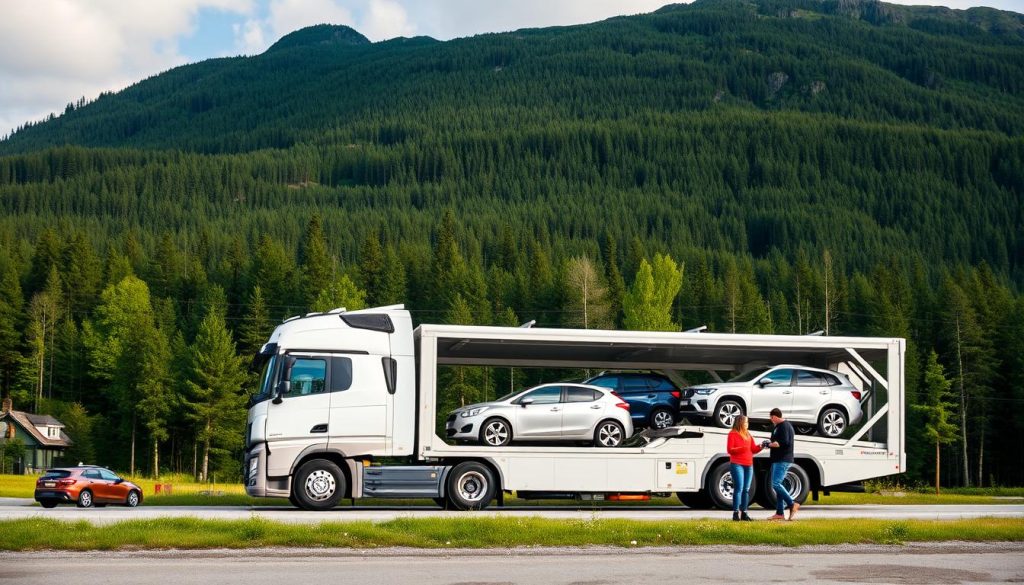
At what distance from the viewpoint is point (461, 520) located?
61.6 ft

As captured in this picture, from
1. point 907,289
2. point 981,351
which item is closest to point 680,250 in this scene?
point 907,289

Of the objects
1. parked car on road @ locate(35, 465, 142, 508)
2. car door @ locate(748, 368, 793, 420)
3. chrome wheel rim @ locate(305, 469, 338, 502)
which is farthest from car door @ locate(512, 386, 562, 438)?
parked car on road @ locate(35, 465, 142, 508)

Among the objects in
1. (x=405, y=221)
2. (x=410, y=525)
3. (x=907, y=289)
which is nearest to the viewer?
(x=410, y=525)

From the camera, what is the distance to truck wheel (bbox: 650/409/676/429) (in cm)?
2544

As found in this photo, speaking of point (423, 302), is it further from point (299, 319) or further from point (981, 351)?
point (299, 319)

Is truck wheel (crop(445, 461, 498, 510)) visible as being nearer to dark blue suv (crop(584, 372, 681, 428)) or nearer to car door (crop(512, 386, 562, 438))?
car door (crop(512, 386, 562, 438))

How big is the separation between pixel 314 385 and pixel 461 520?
583 centimetres

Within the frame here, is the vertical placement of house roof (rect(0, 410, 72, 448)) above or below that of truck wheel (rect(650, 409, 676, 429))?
below

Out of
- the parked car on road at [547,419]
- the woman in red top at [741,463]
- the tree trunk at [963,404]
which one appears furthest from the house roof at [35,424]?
the woman in red top at [741,463]

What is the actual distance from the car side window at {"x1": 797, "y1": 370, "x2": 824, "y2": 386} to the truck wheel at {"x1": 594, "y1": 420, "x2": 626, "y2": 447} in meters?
4.06

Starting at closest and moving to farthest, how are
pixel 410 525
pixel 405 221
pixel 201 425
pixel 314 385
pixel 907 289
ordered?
pixel 410 525 < pixel 314 385 < pixel 201 425 < pixel 907 289 < pixel 405 221

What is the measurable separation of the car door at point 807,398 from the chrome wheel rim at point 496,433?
20.2 feet

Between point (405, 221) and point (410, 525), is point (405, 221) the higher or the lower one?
the higher one

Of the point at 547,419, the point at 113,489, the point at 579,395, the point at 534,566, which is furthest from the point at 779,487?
the point at 113,489
